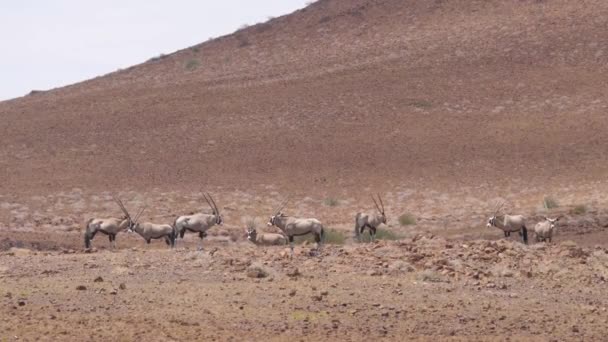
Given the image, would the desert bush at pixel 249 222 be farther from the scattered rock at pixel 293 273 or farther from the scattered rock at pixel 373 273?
the scattered rock at pixel 373 273

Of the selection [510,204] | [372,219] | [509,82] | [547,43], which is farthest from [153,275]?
[547,43]

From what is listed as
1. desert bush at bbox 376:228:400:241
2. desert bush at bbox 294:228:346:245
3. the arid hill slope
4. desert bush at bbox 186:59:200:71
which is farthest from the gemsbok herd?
desert bush at bbox 186:59:200:71

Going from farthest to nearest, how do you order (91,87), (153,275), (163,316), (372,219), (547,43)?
(91,87), (547,43), (372,219), (153,275), (163,316)

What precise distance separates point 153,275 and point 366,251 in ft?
11.9

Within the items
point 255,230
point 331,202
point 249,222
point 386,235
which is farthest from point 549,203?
point 255,230

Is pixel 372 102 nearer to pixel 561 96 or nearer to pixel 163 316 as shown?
pixel 561 96

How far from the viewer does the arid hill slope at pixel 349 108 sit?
40625 millimetres

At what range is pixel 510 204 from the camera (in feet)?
117

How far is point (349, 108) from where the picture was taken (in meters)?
47.5

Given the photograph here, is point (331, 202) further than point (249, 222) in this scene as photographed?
Yes

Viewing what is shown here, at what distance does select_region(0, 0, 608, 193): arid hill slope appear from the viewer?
133 ft

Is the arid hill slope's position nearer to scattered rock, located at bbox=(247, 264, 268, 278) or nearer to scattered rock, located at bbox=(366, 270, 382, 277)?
scattered rock, located at bbox=(366, 270, 382, 277)

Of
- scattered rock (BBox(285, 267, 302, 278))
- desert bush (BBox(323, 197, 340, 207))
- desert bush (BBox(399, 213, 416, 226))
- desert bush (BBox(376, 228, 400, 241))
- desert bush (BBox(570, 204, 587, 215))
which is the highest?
scattered rock (BBox(285, 267, 302, 278))

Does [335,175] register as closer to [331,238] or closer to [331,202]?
[331,202]
